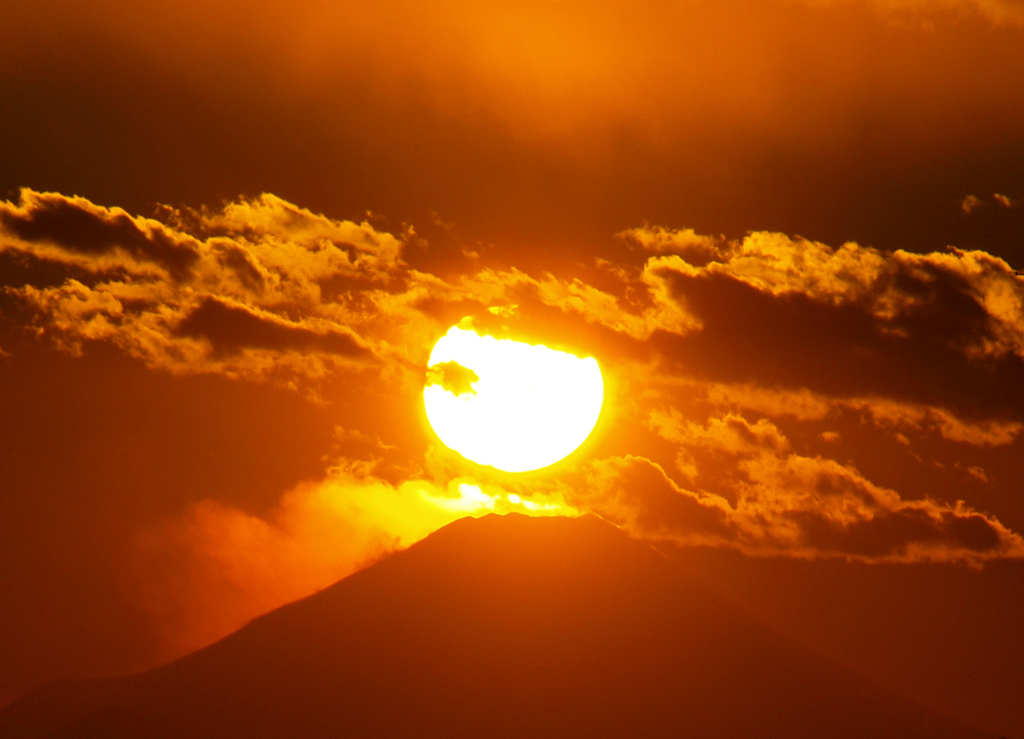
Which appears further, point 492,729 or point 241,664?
point 241,664

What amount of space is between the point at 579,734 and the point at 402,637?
40.9 meters

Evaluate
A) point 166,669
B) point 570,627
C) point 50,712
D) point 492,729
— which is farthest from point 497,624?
point 50,712

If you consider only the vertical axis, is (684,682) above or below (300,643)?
below

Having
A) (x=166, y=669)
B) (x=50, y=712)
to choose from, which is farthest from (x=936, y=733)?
(x=50, y=712)

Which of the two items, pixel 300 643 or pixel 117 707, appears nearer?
pixel 117 707

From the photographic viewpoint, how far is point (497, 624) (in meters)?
198

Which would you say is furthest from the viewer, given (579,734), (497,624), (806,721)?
(497,624)

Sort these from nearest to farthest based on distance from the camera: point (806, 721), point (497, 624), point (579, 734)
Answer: point (579, 734)
point (806, 721)
point (497, 624)

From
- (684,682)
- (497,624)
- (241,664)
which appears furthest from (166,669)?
(684,682)

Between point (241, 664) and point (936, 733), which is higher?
point (241, 664)

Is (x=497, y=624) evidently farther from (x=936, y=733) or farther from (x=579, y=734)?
(x=936, y=733)

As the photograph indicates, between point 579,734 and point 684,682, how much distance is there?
27997 mm

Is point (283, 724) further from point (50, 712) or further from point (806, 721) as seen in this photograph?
point (806, 721)

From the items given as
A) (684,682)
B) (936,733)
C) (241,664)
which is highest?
(241,664)
